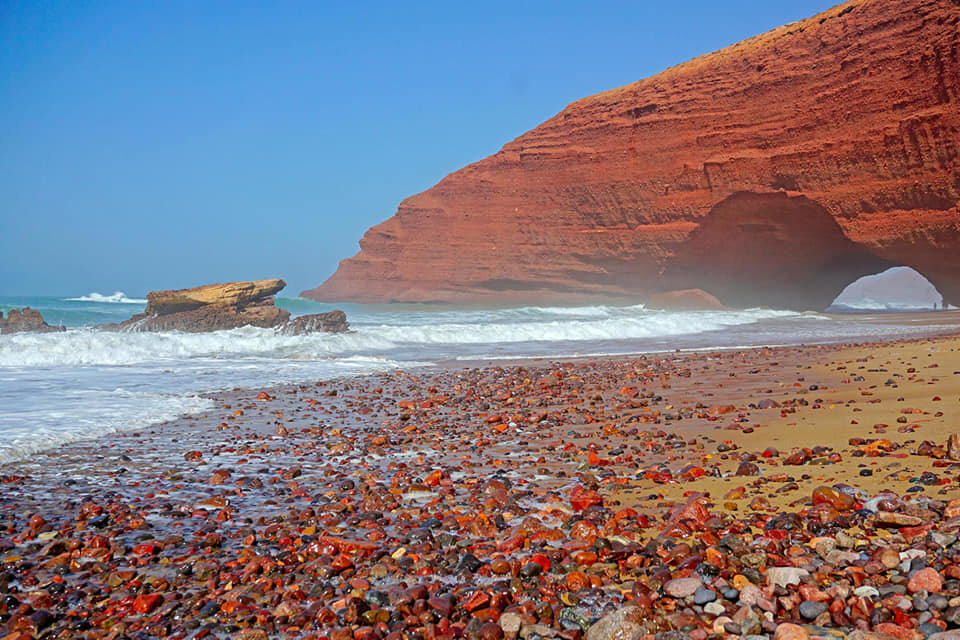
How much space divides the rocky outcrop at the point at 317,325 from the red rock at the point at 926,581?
20.0m

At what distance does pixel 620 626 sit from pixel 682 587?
401 millimetres

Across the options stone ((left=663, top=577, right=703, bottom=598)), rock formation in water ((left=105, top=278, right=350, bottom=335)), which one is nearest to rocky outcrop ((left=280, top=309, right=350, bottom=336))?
rock formation in water ((left=105, top=278, right=350, bottom=335))

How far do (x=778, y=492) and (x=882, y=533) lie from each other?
35.5 inches

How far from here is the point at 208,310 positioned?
2339 centimetres

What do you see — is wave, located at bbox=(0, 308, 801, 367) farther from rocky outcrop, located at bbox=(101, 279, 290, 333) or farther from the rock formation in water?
rocky outcrop, located at bbox=(101, 279, 290, 333)

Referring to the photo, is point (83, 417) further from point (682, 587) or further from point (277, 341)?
point (277, 341)

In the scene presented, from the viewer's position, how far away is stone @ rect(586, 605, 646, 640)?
94.6 inches

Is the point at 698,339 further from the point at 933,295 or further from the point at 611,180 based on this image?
the point at 933,295

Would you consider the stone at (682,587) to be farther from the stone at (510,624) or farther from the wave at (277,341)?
the wave at (277,341)

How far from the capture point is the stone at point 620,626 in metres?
2.40

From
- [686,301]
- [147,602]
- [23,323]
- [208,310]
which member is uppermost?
[686,301]

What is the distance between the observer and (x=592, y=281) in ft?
165

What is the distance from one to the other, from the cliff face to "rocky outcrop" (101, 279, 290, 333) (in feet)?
93.8

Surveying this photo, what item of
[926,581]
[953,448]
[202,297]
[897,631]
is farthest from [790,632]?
[202,297]
